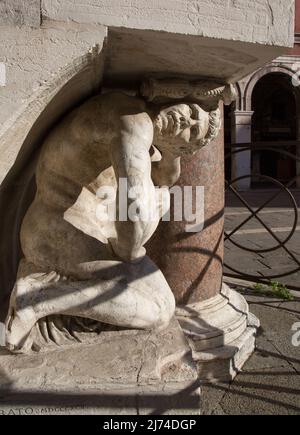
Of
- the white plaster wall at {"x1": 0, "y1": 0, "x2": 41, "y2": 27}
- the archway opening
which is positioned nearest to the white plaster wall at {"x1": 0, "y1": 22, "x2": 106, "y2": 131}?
the white plaster wall at {"x1": 0, "y1": 0, "x2": 41, "y2": 27}

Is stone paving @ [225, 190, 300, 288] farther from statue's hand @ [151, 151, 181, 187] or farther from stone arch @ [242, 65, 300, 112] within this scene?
stone arch @ [242, 65, 300, 112]

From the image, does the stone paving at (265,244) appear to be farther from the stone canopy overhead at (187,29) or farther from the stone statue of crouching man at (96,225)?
the stone canopy overhead at (187,29)

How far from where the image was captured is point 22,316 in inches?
48.4

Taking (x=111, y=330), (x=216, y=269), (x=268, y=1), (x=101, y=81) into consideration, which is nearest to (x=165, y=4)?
(x=268, y=1)

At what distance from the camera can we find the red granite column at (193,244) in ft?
6.67

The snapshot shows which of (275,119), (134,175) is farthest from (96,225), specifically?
(275,119)

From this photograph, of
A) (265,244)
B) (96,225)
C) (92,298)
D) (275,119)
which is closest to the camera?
(92,298)

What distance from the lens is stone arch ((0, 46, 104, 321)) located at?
108 centimetres

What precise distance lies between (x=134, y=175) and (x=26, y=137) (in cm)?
38

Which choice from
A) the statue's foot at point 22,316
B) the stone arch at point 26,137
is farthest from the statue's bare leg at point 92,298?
the stone arch at point 26,137

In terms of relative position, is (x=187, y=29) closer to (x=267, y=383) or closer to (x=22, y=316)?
(x=22, y=316)

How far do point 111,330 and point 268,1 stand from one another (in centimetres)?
112

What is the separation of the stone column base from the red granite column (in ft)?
0.28

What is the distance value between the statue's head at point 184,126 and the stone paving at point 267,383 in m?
1.05
